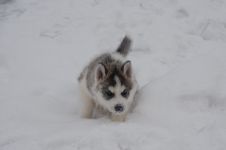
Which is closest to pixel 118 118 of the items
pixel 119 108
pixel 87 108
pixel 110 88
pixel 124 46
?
pixel 119 108

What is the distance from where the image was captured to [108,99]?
5074 mm

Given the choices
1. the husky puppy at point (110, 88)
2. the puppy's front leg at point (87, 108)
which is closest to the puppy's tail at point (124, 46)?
the husky puppy at point (110, 88)

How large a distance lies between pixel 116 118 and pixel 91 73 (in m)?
0.86

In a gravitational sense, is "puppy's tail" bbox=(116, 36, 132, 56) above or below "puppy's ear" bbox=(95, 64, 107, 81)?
below

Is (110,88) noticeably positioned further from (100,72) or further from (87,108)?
(87,108)

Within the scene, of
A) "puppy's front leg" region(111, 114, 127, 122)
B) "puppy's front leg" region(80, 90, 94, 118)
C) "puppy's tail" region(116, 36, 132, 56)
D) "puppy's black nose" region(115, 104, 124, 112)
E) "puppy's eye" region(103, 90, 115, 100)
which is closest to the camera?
"puppy's black nose" region(115, 104, 124, 112)

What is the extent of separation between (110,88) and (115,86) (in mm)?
85

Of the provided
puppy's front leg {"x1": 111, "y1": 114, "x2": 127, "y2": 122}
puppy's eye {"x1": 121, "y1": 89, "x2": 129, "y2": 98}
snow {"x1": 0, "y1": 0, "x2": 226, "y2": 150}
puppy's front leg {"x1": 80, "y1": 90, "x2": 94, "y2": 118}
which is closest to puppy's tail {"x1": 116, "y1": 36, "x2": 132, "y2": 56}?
snow {"x1": 0, "y1": 0, "x2": 226, "y2": 150}

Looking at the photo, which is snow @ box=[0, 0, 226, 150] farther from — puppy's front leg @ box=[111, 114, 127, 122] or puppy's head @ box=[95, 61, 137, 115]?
puppy's head @ box=[95, 61, 137, 115]

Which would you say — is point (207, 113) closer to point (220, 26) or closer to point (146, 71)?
point (146, 71)

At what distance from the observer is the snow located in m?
4.46

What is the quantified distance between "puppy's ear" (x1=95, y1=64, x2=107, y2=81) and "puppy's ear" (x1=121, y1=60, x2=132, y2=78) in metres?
0.28

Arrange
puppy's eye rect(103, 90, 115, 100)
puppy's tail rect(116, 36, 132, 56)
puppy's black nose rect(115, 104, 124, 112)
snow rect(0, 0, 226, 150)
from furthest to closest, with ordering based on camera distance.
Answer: puppy's tail rect(116, 36, 132, 56) < puppy's eye rect(103, 90, 115, 100) < puppy's black nose rect(115, 104, 124, 112) < snow rect(0, 0, 226, 150)

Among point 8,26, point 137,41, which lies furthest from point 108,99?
point 8,26
